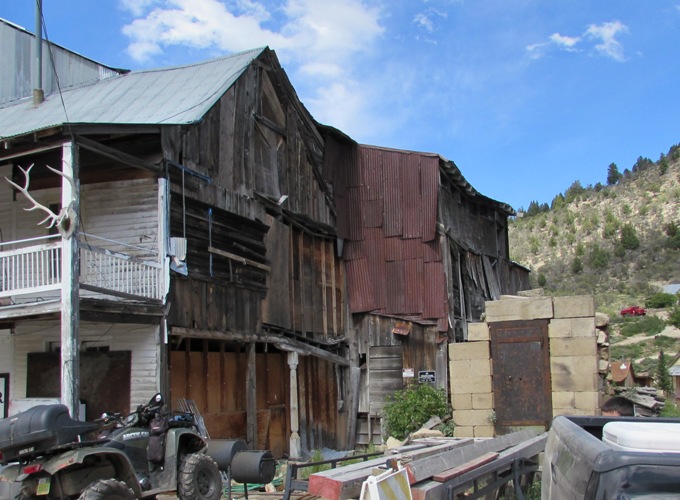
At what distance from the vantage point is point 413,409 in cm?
1914

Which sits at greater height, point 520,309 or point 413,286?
point 413,286


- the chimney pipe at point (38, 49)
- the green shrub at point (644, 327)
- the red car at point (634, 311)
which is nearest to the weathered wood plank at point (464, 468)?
the chimney pipe at point (38, 49)

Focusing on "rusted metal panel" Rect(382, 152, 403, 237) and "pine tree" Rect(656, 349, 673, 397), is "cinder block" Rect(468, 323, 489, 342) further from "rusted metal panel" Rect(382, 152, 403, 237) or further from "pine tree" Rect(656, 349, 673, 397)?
"pine tree" Rect(656, 349, 673, 397)

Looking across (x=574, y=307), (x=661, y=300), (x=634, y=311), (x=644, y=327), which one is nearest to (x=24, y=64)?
(x=574, y=307)

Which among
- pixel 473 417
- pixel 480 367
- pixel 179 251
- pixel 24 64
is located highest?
pixel 24 64

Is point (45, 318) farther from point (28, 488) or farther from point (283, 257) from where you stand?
point (283, 257)

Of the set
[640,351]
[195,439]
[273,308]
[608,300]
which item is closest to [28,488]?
[195,439]

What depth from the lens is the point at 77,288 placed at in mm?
11656

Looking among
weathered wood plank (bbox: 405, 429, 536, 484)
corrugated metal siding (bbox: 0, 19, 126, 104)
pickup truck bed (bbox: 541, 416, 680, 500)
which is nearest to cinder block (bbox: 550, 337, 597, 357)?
weathered wood plank (bbox: 405, 429, 536, 484)

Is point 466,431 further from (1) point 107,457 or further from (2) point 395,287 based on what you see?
(2) point 395,287

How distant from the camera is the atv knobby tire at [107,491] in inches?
310

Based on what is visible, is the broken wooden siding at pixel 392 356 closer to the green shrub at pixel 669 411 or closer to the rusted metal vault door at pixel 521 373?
the green shrub at pixel 669 411

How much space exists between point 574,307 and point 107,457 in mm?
8004

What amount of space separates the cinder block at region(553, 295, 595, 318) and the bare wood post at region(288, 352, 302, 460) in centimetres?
758
